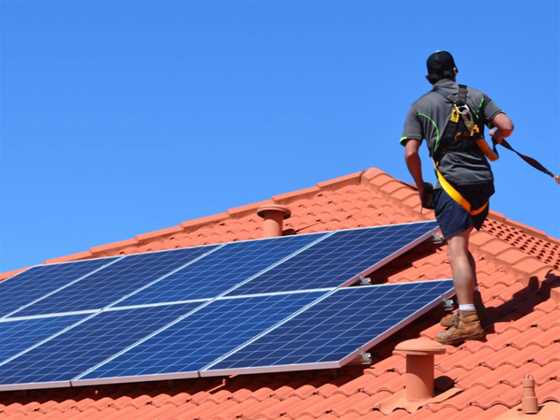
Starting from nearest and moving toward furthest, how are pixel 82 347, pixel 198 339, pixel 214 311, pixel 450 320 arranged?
pixel 450 320
pixel 198 339
pixel 214 311
pixel 82 347

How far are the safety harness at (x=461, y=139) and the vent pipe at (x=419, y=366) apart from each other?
1786 mm

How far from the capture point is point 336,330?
46.6 ft

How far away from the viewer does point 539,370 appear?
41.5 ft

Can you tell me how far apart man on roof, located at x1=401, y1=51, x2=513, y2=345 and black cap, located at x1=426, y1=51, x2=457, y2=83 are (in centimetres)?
14

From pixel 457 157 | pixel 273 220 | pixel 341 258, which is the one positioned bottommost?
pixel 341 258

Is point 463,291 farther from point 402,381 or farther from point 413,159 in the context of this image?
point 413,159

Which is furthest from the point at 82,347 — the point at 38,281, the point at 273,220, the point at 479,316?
the point at 479,316

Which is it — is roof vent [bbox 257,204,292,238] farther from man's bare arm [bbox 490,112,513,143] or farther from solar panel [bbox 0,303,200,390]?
man's bare arm [bbox 490,112,513,143]

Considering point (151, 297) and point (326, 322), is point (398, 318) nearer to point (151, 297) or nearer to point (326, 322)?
point (326, 322)

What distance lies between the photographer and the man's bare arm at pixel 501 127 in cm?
1368

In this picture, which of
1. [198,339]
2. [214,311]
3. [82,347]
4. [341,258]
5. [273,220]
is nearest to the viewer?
[198,339]

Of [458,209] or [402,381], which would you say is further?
[458,209]

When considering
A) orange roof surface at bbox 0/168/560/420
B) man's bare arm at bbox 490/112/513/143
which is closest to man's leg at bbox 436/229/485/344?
orange roof surface at bbox 0/168/560/420

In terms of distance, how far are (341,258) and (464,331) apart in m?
2.75
